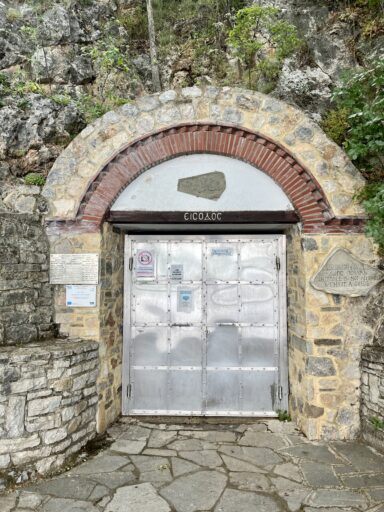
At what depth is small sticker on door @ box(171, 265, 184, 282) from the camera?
17.4 feet

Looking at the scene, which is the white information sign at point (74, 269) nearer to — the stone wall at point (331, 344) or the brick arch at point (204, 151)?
the brick arch at point (204, 151)

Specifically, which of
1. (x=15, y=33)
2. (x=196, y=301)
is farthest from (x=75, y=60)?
(x=196, y=301)

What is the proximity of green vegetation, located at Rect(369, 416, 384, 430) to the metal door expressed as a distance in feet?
4.11

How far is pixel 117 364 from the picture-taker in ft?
16.8

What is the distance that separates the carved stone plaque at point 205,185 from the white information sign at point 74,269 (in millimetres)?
1459

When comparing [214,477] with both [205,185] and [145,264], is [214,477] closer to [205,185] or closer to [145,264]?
[145,264]

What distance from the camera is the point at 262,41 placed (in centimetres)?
763

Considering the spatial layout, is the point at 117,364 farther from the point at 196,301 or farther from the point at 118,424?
the point at 196,301

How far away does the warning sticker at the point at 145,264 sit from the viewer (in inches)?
210

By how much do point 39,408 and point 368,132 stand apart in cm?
474

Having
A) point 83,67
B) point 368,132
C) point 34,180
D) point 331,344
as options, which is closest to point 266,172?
point 368,132

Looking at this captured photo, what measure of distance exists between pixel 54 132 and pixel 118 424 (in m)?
4.26

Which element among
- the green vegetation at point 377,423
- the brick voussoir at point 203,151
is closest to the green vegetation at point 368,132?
the brick voussoir at point 203,151

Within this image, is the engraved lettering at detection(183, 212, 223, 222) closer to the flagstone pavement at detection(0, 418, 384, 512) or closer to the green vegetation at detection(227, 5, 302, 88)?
the flagstone pavement at detection(0, 418, 384, 512)
